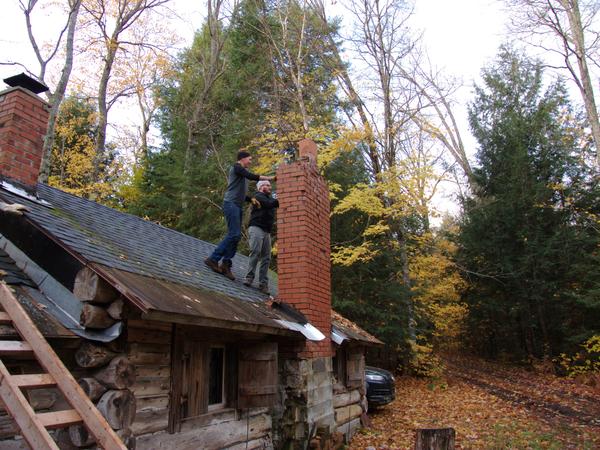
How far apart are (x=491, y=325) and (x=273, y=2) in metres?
17.7

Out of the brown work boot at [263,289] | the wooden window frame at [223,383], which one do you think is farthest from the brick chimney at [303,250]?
the wooden window frame at [223,383]

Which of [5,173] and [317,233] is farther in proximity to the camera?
[317,233]

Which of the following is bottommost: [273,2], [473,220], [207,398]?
[207,398]

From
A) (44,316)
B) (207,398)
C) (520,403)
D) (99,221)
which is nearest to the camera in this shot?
(44,316)

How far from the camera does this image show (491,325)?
71.3 ft

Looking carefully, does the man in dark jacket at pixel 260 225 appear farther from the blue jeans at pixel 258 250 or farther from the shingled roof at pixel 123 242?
the shingled roof at pixel 123 242

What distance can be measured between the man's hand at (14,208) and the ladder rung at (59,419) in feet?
8.79

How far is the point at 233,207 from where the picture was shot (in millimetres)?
7395

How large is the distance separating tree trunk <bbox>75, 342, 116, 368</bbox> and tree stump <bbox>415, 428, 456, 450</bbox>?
107 inches

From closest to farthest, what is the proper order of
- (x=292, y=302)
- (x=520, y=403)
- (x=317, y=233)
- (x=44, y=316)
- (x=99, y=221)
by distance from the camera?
(x=44, y=316) < (x=99, y=221) < (x=292, y=302) < (x=317, y=233) < (x=520, y=403)

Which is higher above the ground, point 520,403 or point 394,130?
point 394,130

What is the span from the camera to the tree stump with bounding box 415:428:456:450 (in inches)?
133

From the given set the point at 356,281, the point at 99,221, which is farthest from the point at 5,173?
the point at 356,281

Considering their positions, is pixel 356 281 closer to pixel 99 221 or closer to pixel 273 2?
pixel 99 221
